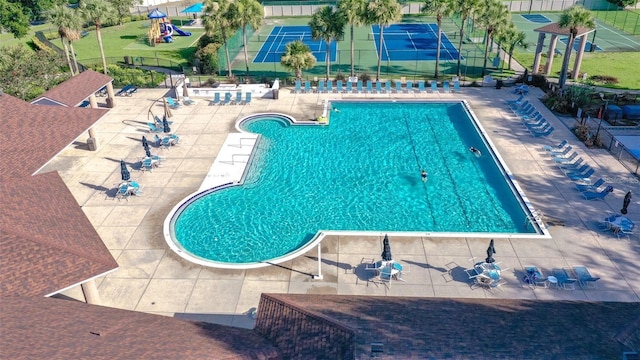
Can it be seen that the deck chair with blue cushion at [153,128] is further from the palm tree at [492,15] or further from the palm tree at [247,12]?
the palm tree at [492,15]

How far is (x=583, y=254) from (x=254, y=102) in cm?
2479

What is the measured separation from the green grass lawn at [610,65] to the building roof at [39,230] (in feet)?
125

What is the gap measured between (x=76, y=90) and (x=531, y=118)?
97.4 feet

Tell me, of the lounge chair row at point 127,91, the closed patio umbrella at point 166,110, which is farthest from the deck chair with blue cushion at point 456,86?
the lounge chair row at point 127,91

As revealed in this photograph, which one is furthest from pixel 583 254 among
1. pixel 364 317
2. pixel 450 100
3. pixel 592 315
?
pixel 450 100

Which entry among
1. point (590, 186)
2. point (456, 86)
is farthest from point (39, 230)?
point (456, 86)

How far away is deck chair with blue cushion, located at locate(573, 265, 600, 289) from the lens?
1758 cm

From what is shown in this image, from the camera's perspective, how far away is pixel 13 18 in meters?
54.2

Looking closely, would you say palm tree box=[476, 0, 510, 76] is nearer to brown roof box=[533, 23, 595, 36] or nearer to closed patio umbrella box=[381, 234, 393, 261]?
brown roof box=[533, 23, 595, 36]

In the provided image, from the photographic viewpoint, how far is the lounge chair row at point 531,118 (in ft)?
98.7

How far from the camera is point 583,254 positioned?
19406 mm

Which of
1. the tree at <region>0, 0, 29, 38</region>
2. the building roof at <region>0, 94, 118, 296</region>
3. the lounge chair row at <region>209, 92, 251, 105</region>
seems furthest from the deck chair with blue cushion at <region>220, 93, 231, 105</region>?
the tree at <region>0, 0, 29, 38</region>

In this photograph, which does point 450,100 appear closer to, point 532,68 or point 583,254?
point 532,68

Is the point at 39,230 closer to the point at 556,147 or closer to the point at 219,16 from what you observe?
the point at 556,147
